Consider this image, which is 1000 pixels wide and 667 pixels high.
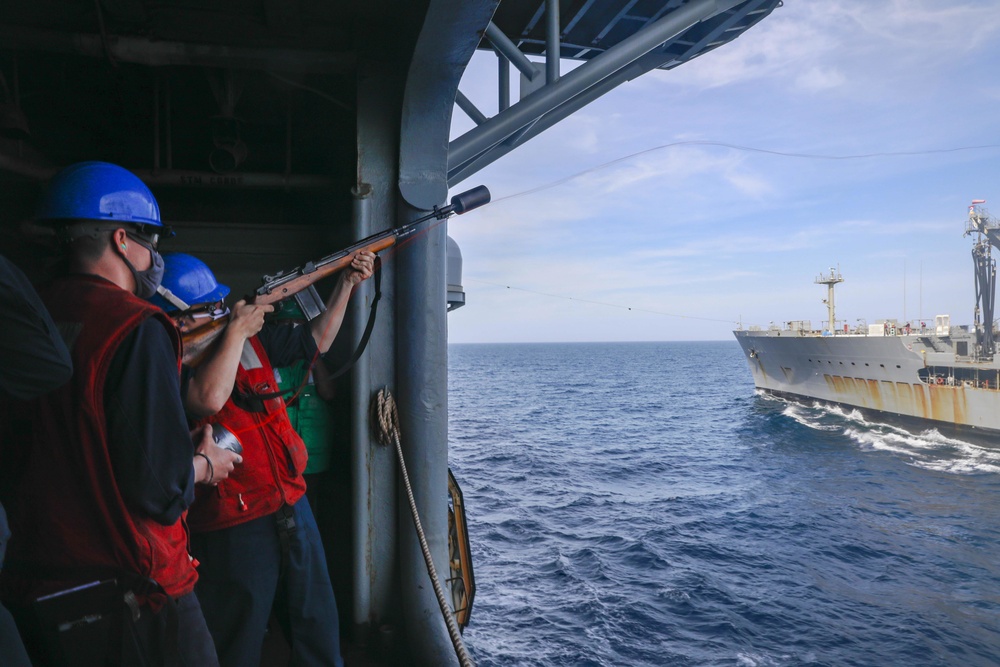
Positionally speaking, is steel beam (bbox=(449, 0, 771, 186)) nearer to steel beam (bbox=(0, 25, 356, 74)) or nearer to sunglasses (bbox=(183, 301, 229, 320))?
steel beam (bbox=(0, 25, 356, 74))

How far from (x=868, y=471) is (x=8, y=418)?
30.4 metres

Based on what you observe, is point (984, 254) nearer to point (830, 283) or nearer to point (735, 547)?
point (830, 283)

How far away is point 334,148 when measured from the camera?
174 inches

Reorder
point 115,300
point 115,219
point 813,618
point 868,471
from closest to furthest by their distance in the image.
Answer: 1. point 115,300
2. point 115,219
3. point 813,618
4. point 868,471

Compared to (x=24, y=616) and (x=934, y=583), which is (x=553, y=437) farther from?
→ (x=24, y=616)

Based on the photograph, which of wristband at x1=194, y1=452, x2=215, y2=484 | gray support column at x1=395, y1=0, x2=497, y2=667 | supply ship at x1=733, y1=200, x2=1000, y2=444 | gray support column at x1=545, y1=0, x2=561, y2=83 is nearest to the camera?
wristband at x1=194, y1=452, x2=215, y2=484

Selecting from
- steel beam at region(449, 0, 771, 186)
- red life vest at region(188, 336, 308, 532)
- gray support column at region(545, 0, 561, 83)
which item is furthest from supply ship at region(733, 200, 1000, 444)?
red life vest at region(188, 336, 308, 532)

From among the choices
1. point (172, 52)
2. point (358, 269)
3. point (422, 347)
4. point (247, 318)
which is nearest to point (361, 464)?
point (422, 347)

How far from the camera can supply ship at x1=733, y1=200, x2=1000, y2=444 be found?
94.8 feet

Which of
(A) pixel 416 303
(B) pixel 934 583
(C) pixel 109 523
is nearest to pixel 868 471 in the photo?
(B) pixel 934 583

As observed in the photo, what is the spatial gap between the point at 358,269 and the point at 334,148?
5.46 ft

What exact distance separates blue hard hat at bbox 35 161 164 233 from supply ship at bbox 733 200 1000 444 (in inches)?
1372

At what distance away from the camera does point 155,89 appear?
12.3ft

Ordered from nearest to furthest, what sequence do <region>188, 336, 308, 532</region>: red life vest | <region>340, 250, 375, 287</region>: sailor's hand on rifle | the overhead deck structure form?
1. <region>188, 336, 308, 532</region>: red life vest
2. <region>340, 250, 375, 287</region>: sailor's hand on rifle
3. the overhead deck structure
